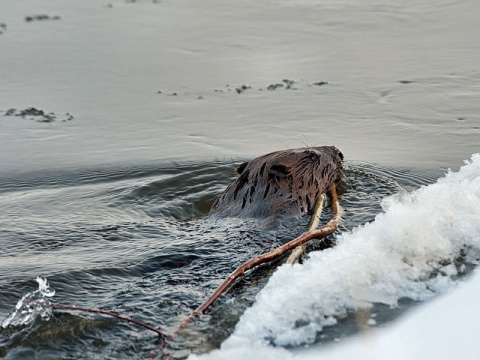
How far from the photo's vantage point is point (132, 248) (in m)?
4.56

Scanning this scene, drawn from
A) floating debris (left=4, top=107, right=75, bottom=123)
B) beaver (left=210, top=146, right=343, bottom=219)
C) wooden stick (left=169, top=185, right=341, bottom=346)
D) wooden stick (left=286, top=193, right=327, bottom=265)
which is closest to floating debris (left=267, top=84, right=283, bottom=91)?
floating debris (left=4, top=107, right=75, bottom=123)

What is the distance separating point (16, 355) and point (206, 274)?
3.40 feet

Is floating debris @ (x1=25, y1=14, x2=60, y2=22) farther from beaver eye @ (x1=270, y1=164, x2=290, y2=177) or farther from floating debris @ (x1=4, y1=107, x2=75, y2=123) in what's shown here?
beaver eye @ (x1=270, y1=164, x2=290, y2=177)

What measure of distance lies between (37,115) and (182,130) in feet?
4.11

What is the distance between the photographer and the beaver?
4773mm

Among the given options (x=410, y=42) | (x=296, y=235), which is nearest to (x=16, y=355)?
(x=296, y=235)

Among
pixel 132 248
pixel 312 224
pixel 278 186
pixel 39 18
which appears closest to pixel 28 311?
pixel 132 248

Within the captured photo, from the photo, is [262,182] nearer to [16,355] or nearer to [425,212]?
[425,212]

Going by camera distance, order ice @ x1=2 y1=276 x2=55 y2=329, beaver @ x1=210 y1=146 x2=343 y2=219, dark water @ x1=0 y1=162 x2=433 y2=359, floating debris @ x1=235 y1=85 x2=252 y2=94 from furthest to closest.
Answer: floating debris @ x1=235 y1=85 x2=252 y2=94 → beaver @ x1=210 y1=146 x2=343 y2=219 → ice @ x1=2 y1=276 x2=55 y2=329 → dark water @ x1=0 y1=162 x2=433 y2=359

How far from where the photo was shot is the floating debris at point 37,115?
7.03 m

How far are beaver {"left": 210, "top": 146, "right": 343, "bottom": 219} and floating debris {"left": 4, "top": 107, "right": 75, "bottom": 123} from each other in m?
2.40

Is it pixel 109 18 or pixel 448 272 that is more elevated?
pixel 109 18

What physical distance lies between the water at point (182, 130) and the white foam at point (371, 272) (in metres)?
0.12

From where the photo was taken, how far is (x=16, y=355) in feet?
10.7
